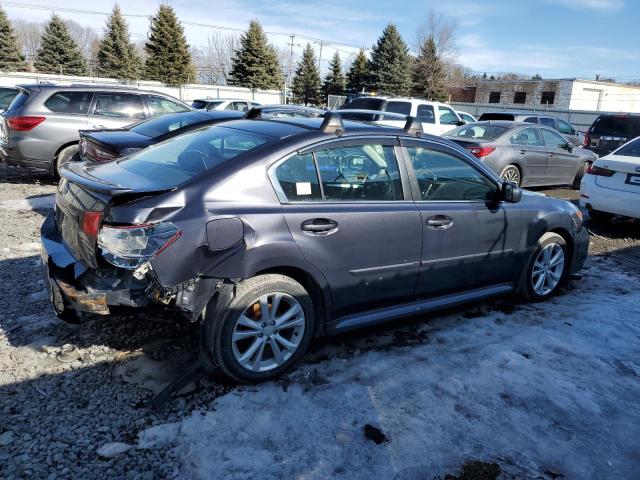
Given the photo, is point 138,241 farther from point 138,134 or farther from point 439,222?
point 138,134

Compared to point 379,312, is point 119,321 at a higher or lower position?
lower

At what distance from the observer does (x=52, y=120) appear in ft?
27.1

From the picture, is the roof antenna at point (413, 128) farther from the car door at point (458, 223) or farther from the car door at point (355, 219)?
the car door at point (355, 219)

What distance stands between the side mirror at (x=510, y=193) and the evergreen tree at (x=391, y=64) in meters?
46.8

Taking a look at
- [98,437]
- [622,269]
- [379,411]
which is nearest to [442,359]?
[379,411]

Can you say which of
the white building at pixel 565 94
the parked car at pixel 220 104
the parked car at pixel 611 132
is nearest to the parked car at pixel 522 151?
the parked car at pixel 611 132

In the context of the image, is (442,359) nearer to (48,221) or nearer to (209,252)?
(209,252)

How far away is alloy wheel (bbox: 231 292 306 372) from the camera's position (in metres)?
3.10

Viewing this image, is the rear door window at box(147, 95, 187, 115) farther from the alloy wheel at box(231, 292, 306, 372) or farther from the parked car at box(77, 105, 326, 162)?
the alloy wheel at box(231, 292, 306, 372)

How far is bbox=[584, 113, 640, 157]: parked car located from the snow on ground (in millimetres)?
11467

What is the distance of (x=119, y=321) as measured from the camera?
3.83 metres

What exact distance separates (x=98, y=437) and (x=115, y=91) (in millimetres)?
7968

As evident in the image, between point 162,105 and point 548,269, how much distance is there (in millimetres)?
7865

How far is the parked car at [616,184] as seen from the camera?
724cm
